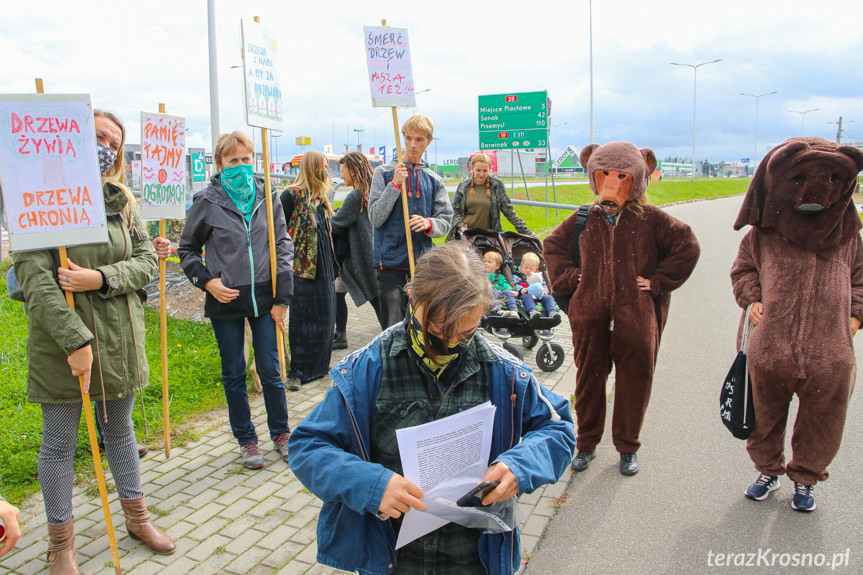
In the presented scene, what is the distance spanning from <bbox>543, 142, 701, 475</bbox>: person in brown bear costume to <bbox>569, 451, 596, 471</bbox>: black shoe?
0.68 ft

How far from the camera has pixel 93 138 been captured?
294 cm

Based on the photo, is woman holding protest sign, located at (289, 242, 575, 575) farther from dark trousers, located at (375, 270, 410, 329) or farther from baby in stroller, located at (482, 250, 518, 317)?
baby in stroller, located at (482, 250, 518, 317)

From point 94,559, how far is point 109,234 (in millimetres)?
1563

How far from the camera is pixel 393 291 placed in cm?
539

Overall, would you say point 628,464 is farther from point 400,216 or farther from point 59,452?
point 59,452

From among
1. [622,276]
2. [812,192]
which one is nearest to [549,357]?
[622,276]

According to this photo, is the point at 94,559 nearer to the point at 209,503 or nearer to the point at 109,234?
the point at 209,503

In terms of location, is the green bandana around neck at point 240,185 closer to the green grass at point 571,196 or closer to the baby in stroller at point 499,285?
the baby in stroller at point 499,285

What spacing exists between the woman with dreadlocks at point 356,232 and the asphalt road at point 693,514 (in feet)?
9.15

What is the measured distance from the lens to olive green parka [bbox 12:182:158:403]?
2.88 metres

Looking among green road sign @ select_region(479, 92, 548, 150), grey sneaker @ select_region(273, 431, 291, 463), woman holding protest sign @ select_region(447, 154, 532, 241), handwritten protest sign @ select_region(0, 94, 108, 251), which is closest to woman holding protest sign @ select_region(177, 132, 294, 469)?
grey sneaker @ select_region(273, 431, 291, 463)

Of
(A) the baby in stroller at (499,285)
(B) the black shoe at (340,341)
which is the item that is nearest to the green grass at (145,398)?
(B) the black shoe at (340,341)

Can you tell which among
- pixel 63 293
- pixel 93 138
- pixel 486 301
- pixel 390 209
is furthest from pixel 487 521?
pixel 390 209

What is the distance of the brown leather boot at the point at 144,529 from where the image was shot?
3.22 metres
